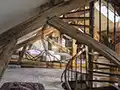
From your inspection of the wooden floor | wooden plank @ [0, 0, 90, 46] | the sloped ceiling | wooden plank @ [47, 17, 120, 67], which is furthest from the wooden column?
the wooden floor

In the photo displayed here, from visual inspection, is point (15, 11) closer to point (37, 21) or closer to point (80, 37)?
point (37, 21)

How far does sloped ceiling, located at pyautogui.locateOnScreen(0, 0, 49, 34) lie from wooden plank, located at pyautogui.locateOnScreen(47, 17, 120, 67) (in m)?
0.30

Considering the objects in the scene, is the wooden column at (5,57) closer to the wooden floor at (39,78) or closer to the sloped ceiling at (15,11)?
the sloped ceiling at (15,11)

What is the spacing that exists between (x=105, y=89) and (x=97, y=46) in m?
1.56

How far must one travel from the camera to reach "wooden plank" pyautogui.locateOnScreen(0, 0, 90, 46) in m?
2.44

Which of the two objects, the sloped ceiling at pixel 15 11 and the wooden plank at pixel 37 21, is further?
the wooden plank at pixel 37 21

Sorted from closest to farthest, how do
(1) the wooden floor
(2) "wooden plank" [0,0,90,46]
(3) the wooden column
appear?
1. (3) the wooden column
2. (2) "wooden plank" [0,0,90,46]
3. (1) the wooden floor

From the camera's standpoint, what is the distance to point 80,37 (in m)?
2.57

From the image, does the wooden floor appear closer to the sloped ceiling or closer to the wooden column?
the sloped ceiling

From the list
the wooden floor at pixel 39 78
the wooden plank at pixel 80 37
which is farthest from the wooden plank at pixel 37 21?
the wooden floor at pixel 39 78

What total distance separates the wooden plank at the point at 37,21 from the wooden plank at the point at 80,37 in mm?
86

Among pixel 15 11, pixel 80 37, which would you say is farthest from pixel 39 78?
pixel 15 11

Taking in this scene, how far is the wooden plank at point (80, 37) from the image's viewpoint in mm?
2531

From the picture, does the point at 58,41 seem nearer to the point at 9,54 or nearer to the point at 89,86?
the point at 89,86
